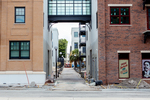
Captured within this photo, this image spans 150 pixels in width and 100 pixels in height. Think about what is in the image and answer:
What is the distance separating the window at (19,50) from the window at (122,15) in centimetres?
904

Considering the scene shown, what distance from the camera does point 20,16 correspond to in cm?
2164

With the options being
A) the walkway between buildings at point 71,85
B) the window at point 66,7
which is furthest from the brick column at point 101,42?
the window at point 66,7

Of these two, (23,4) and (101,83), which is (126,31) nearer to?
(101,83)

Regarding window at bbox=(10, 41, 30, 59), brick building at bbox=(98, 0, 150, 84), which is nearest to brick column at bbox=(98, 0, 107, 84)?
brick building at bbox=(98, 0, 150, 84)

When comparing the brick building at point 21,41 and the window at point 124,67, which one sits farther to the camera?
the brick building at point 21,41

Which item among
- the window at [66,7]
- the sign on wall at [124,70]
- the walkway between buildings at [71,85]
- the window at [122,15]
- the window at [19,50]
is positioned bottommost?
the walkway between buildings at [71,85]

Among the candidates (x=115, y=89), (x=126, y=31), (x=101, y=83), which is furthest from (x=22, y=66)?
(x=126, y=31)

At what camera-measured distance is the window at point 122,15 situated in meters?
20.8

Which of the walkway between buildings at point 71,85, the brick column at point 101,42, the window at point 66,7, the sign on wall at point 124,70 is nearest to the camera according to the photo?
the walkway between buildings at point 71,85

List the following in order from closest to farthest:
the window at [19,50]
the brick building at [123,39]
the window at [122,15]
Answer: the brick building at [123,39] < the window at [122,15] < the window at [19,50]

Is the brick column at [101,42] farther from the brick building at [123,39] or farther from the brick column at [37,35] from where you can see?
the brick column at [37,35]

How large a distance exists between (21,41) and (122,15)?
10.6m

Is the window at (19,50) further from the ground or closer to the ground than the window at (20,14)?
closer to the ground

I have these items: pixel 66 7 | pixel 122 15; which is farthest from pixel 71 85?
pixel 66 7
